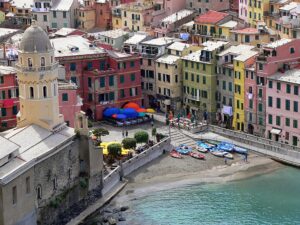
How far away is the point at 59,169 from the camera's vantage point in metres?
96.9

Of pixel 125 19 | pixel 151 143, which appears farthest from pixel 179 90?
pixel 125 19

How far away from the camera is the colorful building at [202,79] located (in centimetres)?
12875

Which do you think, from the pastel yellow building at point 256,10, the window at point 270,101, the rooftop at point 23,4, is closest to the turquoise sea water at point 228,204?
the window at point 270,101

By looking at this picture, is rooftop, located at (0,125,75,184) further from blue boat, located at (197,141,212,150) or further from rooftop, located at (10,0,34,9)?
rooftop, located at (10,0,34,9)

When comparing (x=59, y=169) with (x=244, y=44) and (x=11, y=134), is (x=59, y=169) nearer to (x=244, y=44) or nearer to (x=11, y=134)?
(x=11, y=134)

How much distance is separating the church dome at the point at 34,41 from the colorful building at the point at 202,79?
34235 mm

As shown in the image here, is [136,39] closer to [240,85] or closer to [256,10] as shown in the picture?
[256,10]

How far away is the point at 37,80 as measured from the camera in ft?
326

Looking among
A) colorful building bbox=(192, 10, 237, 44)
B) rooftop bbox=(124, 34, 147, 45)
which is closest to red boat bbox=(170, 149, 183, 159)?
rooftop bbox=(124, 34, 147, 45)

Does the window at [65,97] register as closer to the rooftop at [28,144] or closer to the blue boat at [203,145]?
the rooftop at [28,144]

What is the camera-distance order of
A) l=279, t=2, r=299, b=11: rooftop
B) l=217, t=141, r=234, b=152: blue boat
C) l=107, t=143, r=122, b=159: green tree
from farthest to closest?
1. l=279, t=2, r=299, b=11: rooftop
2. l=217, t=141, r=234, b=152: blue boat
3. l=107, t=143, r=122, b=159: green tree

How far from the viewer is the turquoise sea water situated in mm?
98875

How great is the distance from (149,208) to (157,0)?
64.8 m

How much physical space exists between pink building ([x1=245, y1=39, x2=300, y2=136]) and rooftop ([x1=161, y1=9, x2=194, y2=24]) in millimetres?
32806
